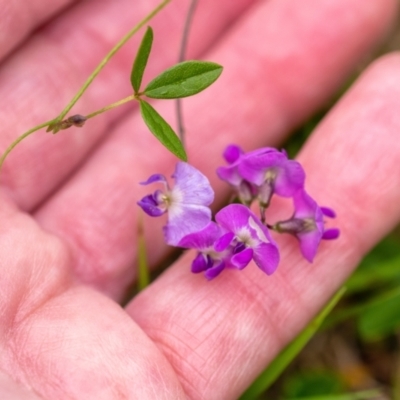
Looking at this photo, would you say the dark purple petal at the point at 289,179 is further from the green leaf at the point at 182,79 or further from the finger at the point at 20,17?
the finger at the point at 20,17

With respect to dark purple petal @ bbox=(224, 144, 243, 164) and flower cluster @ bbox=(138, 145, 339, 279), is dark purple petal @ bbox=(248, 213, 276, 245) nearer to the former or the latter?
flower cluster @ bbox=(138, 145, 339, 279)

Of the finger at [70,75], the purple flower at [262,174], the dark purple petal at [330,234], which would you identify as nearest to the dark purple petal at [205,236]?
the purple flower at [262,174]

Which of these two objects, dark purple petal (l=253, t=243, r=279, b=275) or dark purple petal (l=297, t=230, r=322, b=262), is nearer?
dark purple petal (l=253, t=243, r=279, b=275)

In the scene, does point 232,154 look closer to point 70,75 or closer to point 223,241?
point 223,241

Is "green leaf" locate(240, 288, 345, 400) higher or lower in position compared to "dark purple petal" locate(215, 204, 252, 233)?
lower

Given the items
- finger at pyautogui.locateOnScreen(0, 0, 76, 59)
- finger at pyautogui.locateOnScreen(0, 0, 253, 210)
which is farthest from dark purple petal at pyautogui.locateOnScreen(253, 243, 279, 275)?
finger at pyautogui.locateOnScreen(0, 0, 76, 59)

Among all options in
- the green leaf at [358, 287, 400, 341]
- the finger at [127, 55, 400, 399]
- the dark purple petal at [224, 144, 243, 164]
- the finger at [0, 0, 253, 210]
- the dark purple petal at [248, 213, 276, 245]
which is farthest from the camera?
the green leaf at [358, 287, 400, 341]
